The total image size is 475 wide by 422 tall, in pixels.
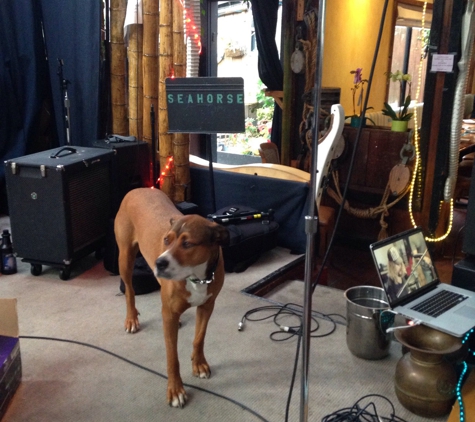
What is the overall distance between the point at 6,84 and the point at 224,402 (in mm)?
3210

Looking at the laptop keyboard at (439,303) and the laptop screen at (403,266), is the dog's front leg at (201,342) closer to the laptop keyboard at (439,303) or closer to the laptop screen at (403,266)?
the laptop screen at (403,266)

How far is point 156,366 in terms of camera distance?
207 cm

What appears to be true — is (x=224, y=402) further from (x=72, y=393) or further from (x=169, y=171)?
(x=169, y=171)

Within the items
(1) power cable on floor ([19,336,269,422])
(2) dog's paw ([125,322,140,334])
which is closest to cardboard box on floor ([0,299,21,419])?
(1) power cable on floor ([19,336,269,422])

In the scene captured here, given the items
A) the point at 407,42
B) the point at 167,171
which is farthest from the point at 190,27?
the point at 407,42

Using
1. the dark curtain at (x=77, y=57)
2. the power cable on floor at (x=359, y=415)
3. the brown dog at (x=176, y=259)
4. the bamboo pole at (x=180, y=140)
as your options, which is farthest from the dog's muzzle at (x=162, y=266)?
the dark curtain at (x=77, y=57)

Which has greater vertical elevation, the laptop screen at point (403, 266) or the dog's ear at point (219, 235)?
the dog's ear at point (219, 235)

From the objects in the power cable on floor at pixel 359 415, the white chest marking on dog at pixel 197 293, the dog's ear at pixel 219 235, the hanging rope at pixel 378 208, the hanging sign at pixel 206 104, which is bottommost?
the power cable on floor at pixel 359 415

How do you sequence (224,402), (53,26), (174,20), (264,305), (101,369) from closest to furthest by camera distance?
(224,402) < (101,369) < (264,305) < (174,20) < (53,26)

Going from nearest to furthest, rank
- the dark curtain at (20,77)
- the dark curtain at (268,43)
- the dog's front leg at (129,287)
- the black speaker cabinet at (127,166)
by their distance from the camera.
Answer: the dog's front leg at (129,287) → the black speaker cabinet at (127,166) → the dark curtain at (20,77) → the dark curtain at (268,43)

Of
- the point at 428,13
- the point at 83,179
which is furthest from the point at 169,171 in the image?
the point at 428,13

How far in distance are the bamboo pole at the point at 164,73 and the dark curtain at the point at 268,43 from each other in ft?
4.69

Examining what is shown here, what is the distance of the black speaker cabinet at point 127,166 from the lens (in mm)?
3211

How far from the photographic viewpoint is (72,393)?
1.90 m
